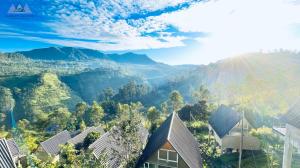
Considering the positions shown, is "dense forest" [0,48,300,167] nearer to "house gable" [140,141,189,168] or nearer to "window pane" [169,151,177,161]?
"house gable" [140,141,189,168]

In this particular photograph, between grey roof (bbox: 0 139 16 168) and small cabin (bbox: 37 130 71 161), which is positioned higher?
grey roof (bbox: 0 139 16 168)

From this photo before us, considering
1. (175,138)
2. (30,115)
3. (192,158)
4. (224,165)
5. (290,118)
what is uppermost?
(290,118)

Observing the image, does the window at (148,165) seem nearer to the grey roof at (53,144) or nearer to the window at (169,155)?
the window at (169,155)

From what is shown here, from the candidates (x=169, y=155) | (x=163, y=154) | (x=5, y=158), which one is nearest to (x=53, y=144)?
(x=163, y=154)

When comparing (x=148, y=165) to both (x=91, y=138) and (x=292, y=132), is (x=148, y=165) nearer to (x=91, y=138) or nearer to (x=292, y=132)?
(x=292, y=132)

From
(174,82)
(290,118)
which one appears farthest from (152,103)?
(290,118)

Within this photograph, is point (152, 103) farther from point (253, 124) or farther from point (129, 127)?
point (129, 127)

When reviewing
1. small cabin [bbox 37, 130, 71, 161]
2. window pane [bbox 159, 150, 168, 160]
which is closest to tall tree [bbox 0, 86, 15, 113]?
small cabin [bbox 37, 130, 71, 161]

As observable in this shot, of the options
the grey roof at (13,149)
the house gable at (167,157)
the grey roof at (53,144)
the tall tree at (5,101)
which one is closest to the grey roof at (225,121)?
the house gable at (167,157)
